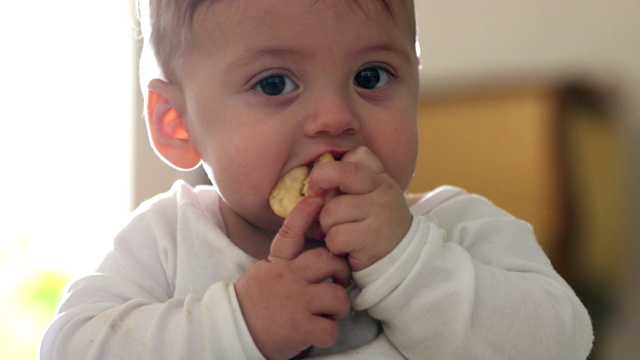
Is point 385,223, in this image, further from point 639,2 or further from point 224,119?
point 639,2

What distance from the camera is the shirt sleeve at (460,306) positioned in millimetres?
768

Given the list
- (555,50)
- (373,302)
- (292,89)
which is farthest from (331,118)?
(555,50)

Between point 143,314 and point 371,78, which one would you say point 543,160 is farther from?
point 143,314

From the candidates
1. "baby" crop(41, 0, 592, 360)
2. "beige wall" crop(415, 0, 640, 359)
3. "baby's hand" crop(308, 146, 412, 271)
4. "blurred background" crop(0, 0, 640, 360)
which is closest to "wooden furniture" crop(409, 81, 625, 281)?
"blurred background" crop(0, 0, 640, 360)

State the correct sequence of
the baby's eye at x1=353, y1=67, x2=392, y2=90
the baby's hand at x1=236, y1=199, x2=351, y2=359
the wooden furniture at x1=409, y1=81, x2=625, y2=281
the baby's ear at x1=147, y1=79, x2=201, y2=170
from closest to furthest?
the baby's hand at x1=236, y1=199, x2=351, y2=359, the baby's eye at x1=353, y1=67, x2=392, y2=90, the baby's ear at x1=147, y1=79, x2=201, y2=170, the wooden furniture at x1=409, y1=81, x2=625, y2=281

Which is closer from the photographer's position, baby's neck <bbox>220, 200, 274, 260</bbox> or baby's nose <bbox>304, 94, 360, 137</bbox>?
baby's nose <bbox>304, 94, 360, 137</bbox>

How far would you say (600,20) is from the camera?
2.37m

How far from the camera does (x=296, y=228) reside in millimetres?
783

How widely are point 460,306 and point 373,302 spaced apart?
0.25 ft

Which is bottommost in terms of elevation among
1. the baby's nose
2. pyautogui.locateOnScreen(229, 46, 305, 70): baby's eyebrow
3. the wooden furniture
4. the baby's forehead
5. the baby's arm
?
the wooden furniture

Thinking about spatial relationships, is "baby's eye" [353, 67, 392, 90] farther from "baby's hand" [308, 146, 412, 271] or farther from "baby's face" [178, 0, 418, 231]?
"baby's hand" [308, 146, 412, 271]

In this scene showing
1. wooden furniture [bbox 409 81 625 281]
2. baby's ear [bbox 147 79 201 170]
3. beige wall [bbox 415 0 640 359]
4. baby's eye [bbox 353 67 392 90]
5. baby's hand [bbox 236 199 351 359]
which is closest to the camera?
baby's hand [bbox 236 199 351 359]

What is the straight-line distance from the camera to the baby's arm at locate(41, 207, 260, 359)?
2.52 feet

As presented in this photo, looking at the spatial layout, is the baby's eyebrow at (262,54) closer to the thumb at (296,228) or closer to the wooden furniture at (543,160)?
the thumb at (296,228)
